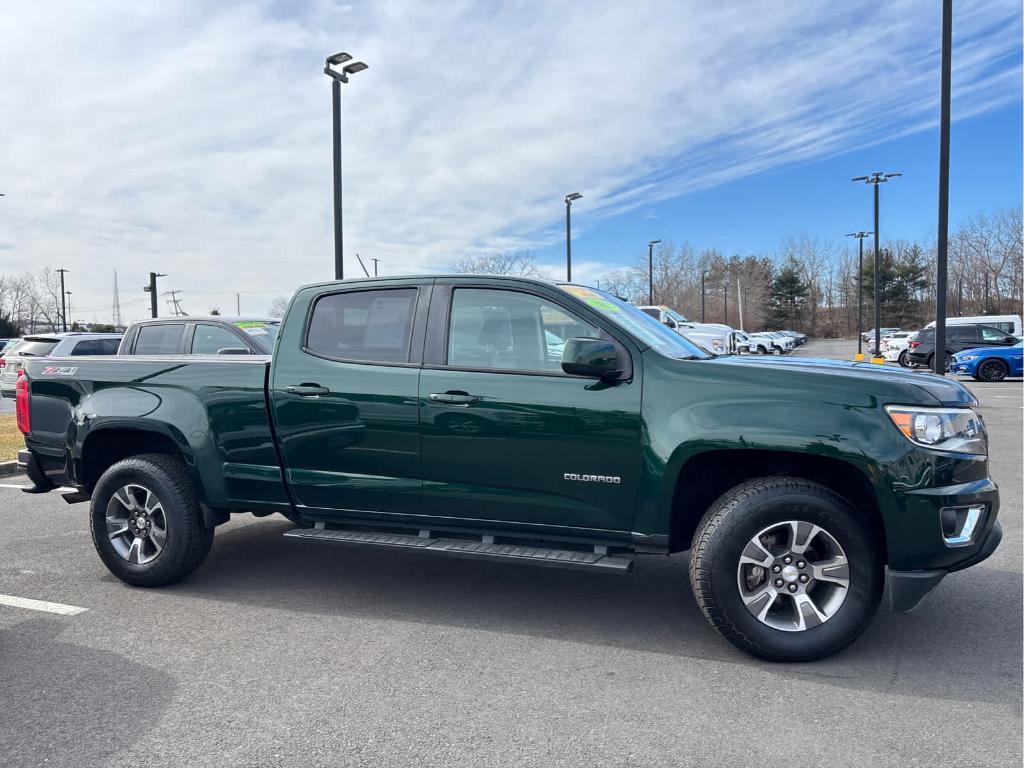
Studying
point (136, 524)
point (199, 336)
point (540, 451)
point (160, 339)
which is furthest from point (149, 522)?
point (160, 339)

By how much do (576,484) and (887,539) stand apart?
4.74 ft

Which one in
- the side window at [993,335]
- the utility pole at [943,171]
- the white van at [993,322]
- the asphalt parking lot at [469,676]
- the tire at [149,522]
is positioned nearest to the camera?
the asphalt parking lot at [469,676]

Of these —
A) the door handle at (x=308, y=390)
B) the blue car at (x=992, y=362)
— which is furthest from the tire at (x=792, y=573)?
the blue car at (x=992, y=362)

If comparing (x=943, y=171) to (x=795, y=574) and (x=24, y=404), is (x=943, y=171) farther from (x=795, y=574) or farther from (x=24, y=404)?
(x=24, y=404)

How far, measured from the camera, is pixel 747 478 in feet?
13.3

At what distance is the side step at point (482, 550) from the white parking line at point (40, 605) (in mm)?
1272

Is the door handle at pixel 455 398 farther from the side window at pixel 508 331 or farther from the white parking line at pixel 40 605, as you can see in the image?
the white parking line at pixel 40 605

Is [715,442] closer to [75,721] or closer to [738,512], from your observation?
[738,512]

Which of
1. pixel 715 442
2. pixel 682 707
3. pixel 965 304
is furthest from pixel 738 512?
pixel 965 304

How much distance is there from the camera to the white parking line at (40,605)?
180 inches

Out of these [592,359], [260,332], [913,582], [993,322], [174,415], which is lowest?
[913,582]

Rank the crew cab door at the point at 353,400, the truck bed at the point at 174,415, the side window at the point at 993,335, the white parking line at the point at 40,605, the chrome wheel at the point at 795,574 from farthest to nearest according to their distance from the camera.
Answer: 1. the side window at the point at 993,335
2. the truck bed at the point at 174,415
3. the white parking line at the point at 40,605
4. the crew cab door at the point at 353,400
5. the chrome wheel at the point at 795,574

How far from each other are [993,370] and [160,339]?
2269 centimetres

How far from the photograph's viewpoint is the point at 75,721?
3.24 m
